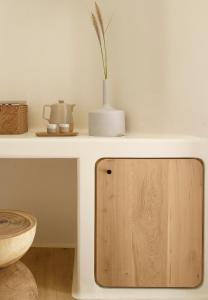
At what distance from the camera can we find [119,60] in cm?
178

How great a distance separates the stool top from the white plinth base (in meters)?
0.45

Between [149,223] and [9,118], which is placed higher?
[9,118]

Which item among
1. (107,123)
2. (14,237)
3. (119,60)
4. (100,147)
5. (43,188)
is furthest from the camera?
(43,188)

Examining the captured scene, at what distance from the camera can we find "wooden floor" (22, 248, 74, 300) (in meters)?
1.63

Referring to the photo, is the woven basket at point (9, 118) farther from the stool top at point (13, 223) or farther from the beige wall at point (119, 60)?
the stool top at point (13, 223)

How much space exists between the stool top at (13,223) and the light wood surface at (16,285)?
16cm

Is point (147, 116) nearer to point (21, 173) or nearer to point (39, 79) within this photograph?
point (39, 79)

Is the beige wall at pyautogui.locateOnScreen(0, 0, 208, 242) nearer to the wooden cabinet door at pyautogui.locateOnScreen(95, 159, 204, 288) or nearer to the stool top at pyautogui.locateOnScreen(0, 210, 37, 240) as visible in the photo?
the wooden cabinet door at pyautogui.locateOnScreen(95, 159, 204, 288)

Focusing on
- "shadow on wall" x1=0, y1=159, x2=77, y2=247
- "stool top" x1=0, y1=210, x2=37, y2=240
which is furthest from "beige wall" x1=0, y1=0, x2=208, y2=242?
"stool top" x1=0, y1=210, x2=37, y2=240

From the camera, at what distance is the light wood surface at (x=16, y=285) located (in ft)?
4.26

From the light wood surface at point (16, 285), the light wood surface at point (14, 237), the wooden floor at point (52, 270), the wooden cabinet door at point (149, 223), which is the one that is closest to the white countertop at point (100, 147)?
the wooden cabinet door at point (149, 223)

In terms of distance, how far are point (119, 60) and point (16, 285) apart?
3.37 feet

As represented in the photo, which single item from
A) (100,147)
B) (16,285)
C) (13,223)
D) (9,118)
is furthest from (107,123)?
(16,285)

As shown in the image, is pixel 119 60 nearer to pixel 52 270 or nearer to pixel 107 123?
pixel 107 123
